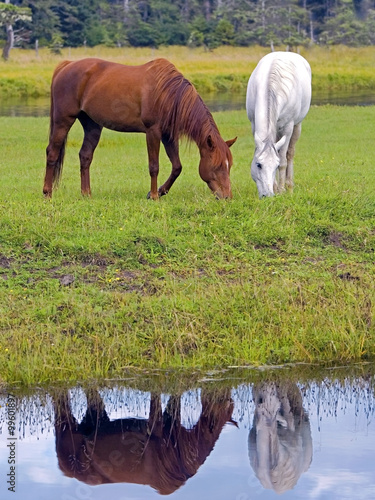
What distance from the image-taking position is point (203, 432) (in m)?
5.25

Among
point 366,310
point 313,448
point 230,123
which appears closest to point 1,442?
point 313,448

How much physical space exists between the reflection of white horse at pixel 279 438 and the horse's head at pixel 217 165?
139 inches

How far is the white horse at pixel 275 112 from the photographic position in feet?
30.1

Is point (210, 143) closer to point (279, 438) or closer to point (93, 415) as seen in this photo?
point (93, 415)

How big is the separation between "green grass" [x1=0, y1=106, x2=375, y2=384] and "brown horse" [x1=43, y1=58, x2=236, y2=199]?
0.36 m

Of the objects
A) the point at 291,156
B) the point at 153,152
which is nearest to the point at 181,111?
the point at 153,152

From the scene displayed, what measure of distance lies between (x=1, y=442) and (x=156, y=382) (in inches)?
52.3

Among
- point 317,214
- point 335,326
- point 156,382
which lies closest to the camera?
point 156,382

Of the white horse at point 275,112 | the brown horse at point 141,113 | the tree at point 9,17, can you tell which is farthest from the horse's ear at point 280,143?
the tree at point 9,17

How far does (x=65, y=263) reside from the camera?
25.6ft

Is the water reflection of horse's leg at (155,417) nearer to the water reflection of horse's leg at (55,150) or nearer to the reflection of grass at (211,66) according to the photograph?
the water reflection of horse's leg at (55,150)

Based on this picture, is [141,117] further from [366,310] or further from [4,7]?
[4,7]

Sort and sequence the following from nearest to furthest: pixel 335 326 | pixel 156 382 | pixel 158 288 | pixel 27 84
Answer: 1. pixel 156 382
2. pixel 335 326
3. pixel 158 288
4. pixel 27 84

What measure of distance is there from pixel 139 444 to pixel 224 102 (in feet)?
78.7
